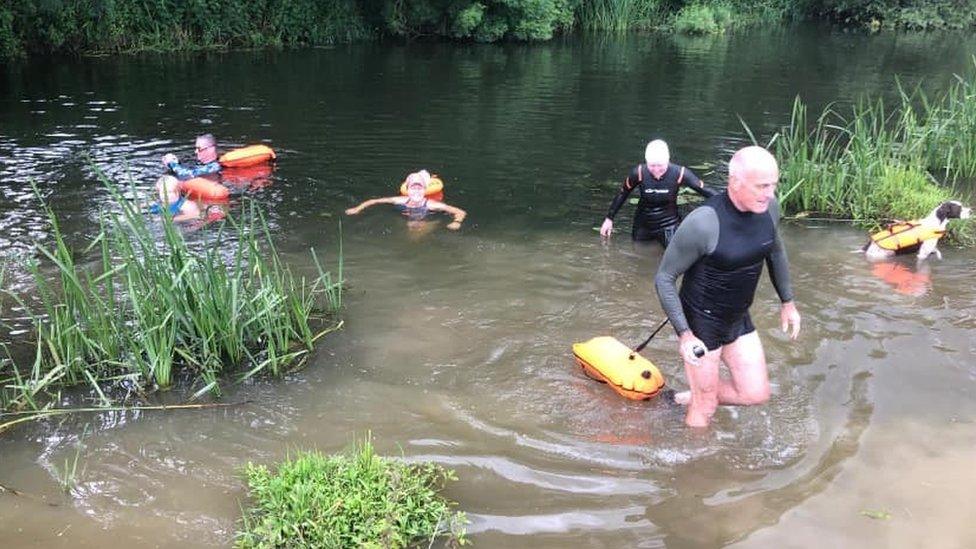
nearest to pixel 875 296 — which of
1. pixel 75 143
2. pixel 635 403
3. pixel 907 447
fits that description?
pixel 907 447

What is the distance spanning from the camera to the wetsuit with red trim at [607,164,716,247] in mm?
7605

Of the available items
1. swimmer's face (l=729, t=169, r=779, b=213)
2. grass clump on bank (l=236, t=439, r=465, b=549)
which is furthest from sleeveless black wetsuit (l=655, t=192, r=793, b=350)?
grass clump on bank (l=236, t=439, r=465, b=549)

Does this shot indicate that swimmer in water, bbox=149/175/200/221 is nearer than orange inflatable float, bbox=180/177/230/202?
Yes

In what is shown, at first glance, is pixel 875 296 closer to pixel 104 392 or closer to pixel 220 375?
pixel 220 375

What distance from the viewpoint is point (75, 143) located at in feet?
38.9

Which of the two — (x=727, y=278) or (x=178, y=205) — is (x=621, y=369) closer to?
(x=727, y=278)

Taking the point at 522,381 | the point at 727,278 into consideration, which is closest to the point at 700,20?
the point at 522,381

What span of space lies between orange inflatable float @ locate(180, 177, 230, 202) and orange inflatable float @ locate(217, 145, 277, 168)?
1.06 m

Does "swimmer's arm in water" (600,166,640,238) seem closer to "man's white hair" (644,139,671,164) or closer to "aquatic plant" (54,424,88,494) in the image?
"man's white hair" (644,139,671,164)

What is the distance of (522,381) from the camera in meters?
5.45

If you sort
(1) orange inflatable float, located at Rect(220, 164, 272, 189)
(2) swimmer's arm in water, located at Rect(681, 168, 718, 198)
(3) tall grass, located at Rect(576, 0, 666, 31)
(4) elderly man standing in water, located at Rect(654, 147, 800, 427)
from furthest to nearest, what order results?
(3) tall grass, located at Rect(576, 0, 666, 31) → (1) orange inflatable float, located at Rect(220, 164, 272, 189) → (2) swimmer's arm in water, located at Rect(681, 168, 718, 198) → (4) elderly man standing in water, located at Rect(654, 147, 800, 427)

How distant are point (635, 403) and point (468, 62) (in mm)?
19248

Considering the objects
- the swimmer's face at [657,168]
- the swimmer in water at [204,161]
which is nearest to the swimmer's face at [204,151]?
the swimmer in water at [204,161]

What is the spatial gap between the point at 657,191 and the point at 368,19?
22.8m
